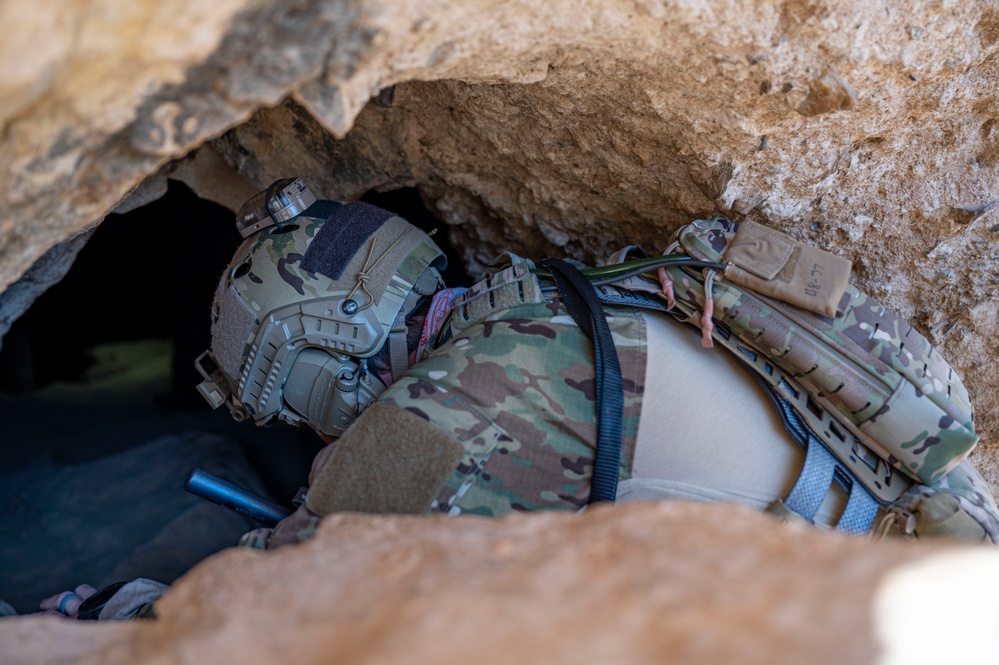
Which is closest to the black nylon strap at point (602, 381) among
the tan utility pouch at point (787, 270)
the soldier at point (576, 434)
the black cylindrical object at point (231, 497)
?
the soldier at point (576, 434)

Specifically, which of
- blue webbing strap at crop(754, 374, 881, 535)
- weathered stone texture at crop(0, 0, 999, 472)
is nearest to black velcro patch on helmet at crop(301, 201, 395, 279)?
weathered stone texture at crop(0, 0, 999, 472)

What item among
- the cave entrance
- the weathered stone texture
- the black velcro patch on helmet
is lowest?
the cave entrance

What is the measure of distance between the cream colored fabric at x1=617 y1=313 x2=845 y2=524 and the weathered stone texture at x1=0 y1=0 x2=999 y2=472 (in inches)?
20.2

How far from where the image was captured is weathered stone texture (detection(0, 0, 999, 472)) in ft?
3.67

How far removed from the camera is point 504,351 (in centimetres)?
188

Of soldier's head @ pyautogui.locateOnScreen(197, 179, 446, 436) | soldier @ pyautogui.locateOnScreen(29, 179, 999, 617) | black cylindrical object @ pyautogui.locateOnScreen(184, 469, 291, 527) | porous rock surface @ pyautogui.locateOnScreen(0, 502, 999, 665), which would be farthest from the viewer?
soldier's head @ pyautogui.locateOnScreen(197, 179, 446, 436)

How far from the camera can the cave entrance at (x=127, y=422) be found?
302cm

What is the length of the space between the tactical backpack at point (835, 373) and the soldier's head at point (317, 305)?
773 mm

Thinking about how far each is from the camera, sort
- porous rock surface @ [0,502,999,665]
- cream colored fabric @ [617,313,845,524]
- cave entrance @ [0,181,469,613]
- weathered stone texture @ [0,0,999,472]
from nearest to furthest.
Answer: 1. porous rock surface @ [0,502,999,665]
2. weathered stone texture @ [0,0,999,472]
3. cream colored fabric @ [617,313,845,524]
4. cave entrance @ [0,181,469,613]

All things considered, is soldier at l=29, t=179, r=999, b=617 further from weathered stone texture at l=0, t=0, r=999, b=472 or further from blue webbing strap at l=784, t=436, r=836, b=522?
weathered stone texture at l=0, t=0, r=999, b=472

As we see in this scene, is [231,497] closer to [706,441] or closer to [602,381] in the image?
[602,381]

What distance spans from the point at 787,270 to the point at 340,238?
124 cm

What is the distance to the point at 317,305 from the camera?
221 centimetres

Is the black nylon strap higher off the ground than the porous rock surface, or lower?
lower
